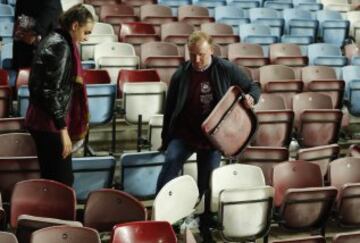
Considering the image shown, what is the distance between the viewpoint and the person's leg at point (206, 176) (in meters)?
4.28

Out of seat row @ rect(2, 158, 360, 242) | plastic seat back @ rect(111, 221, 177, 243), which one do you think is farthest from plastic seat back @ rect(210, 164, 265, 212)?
plastic seat back @ rect(111, 221, 177, 243)

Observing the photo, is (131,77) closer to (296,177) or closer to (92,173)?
(92,173)

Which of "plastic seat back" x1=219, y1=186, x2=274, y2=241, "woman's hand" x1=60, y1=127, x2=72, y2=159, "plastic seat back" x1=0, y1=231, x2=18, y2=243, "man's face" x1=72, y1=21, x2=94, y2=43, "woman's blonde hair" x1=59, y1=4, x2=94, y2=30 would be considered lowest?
"plastic seat back" x1=219, y1=186, x2=274, y2=241

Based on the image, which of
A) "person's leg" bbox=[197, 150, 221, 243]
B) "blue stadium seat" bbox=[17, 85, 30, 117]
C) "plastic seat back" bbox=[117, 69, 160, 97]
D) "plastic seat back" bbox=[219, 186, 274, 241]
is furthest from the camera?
"plastic seat back" bbox=[117, 69, 160, 97]

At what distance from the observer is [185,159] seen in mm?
4320

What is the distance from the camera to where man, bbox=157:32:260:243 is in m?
4.22

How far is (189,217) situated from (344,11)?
20.0ft

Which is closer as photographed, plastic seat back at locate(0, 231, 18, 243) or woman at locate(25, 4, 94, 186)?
plastic seat back at locate(0, 231, 18, 243)

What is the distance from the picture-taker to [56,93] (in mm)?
3576

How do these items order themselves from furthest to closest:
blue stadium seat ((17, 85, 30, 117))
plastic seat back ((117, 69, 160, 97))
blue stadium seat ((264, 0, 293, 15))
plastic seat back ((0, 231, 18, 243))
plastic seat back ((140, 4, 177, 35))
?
1. blue stadium seat ((264, 0, 293, 15))
2. plastic seat back ((140, 4, 177, 35))
3. plastic seat back ((117, 69, 160, 97))
4. blue stadium seat ((17, 85, 30, 117))
5. plastic seat back ((0, 231, 18, 243))

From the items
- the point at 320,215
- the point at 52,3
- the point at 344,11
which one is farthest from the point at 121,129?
the point at 344,11

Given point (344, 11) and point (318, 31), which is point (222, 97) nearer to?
point (318, 31)

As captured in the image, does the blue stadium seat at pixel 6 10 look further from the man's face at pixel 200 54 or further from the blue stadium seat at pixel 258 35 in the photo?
the man's face at pixel 200 54

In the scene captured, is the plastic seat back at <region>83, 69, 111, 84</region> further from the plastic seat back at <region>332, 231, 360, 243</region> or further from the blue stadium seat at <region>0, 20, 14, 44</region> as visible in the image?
the plastic seat back at <region>332, 231, 360, 243</region>
